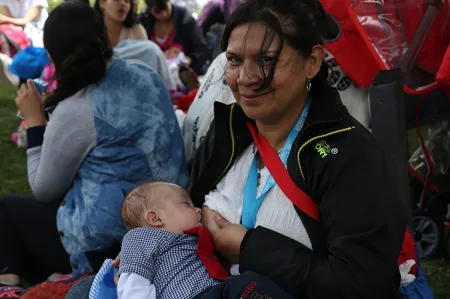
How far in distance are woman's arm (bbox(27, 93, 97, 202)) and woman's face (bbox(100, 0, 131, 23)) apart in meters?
1.91

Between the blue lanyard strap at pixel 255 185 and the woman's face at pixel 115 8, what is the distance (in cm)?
289

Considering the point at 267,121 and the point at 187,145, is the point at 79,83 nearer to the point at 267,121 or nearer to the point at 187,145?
the point at 187,145

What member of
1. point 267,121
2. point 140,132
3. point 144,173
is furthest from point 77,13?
point 267,121

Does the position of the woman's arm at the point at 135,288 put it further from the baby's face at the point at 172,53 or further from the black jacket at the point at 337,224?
the baby's face at the point at 172,53

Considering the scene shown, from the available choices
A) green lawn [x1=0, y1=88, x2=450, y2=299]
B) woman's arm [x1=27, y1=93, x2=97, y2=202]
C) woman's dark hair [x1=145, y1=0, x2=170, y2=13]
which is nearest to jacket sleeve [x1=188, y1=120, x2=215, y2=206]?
woman's arm [x1=27, y1=93, x2=97, y2=202]

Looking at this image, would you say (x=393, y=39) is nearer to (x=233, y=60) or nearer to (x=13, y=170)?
(x=233, y=60)

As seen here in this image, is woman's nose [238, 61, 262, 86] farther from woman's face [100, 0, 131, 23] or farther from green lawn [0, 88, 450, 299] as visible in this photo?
woman's face [100, 0, 131, 23]

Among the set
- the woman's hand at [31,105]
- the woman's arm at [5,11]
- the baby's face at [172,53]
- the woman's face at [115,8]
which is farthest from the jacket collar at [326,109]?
the woman's arm at [5,11]

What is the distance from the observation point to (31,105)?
10.2 feet

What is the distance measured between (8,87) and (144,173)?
16.4ft

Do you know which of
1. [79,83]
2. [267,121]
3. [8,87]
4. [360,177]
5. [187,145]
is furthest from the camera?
[8,87]

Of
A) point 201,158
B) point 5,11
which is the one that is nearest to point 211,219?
point 201,158

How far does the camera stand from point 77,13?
284 cm

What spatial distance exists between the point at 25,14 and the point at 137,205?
5879 mm
